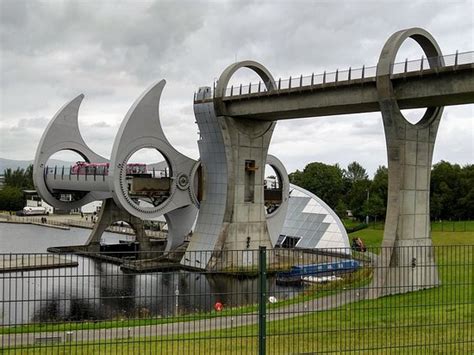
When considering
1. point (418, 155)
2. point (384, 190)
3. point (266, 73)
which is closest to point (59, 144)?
point (266, 73)

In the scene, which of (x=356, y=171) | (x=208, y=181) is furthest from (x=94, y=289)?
(x=356, y=171)

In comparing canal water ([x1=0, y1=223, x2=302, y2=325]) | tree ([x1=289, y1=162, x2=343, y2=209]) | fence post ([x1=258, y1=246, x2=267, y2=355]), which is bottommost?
canal water ([x1=0, y1=223, x2=302, y2=325])

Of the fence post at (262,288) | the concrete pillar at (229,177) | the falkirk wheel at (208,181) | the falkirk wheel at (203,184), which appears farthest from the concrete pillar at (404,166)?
the fence post at (262,288)

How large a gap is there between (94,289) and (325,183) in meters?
84.5

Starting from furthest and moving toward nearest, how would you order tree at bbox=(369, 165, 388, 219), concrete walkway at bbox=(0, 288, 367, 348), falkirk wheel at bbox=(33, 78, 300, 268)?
1. tree at bbox=(369, 165, 388, 219)
2. falkirk wheel at bbox=(33, 78, 300, 268)
3. concrete walkway at bbox=(0, 288, 367, 348)

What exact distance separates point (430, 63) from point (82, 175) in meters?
27.4

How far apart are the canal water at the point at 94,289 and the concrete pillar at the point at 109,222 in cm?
351

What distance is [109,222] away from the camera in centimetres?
4688

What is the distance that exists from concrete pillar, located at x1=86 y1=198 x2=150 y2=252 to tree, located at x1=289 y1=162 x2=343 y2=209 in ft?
165

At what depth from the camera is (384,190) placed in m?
69.8

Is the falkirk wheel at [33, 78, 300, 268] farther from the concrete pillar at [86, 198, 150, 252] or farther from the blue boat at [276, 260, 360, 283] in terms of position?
the blue boat at [276, 260, 360, 283]

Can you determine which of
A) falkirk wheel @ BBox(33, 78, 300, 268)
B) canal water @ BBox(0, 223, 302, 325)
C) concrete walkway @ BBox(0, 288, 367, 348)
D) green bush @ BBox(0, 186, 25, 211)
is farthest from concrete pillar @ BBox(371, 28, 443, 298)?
green bush @ BBox(0, 186, 25, 211)

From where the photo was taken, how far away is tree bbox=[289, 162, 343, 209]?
307 feet

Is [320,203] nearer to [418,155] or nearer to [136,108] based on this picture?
[136,108]
